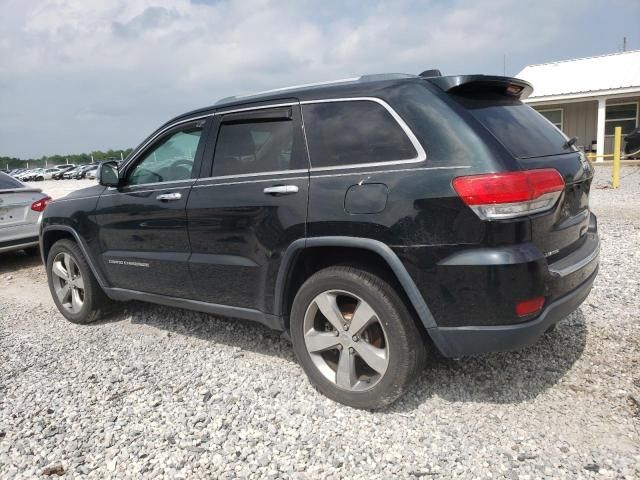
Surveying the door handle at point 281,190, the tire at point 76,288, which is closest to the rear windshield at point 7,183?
the tire at point 76,288

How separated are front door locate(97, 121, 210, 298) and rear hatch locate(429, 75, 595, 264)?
1.98m

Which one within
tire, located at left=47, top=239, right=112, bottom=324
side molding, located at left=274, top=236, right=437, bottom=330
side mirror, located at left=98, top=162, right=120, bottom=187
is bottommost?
tire, located at left=47, top=239, right=112, bottom=324

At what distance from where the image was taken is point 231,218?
11.0 feet

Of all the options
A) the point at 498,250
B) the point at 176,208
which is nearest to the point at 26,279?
the point at 176,208

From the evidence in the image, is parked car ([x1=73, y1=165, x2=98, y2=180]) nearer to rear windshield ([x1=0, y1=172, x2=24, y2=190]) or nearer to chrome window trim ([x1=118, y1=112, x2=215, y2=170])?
rear windshield ([x1=0, y1=172, x2=24, y2=190])

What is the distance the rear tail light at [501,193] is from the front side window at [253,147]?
118 centimetres

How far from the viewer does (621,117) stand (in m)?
21.6

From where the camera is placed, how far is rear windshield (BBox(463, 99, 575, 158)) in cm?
267

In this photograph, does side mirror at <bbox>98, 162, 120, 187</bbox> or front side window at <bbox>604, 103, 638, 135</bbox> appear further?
front side window at <bbox>604, 103, 638, 135</bbox>

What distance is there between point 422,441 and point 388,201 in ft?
4.18

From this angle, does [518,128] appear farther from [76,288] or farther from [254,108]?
[76,288]

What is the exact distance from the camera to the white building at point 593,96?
20562 millimetres

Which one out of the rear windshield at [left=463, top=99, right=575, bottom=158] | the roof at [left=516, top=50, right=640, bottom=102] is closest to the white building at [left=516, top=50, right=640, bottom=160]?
the roof at [left=516, top=50, right=640, bottom=102]

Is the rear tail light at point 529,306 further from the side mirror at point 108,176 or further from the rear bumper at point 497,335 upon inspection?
the side mirror at point 108,176
